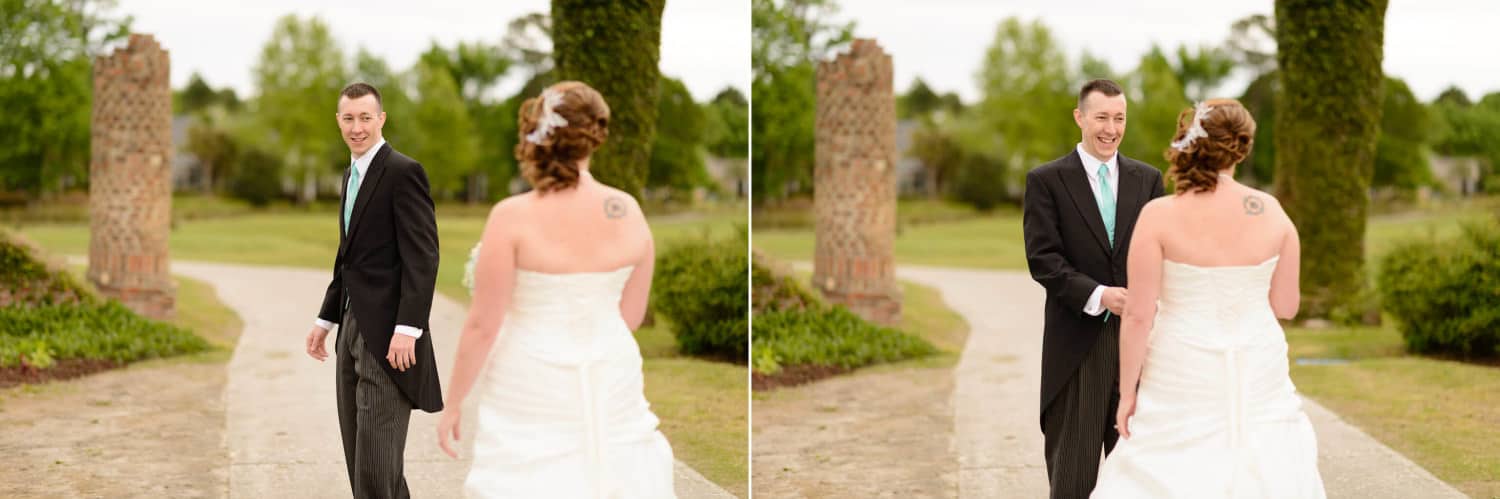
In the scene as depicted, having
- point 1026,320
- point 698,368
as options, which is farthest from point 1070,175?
point 1026,320

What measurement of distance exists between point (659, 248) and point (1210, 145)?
867 centimetres

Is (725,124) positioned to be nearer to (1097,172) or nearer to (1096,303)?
(1097,172)

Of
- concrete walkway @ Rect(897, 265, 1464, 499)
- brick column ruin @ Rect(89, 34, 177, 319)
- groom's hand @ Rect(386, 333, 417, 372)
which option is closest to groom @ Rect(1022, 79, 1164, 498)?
concrete walkway @ Rect(897, 265, 1464, 499)

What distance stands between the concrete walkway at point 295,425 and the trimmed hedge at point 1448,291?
7.51 meters

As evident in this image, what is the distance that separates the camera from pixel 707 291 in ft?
39.9

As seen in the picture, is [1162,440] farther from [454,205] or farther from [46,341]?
[454,205]

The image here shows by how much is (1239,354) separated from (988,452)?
4169 millimetres

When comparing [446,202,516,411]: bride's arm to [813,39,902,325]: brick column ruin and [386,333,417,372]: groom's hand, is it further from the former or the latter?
[813,39,902,325]: brick column ruin

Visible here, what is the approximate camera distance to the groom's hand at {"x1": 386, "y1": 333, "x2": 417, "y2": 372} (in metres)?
4.63

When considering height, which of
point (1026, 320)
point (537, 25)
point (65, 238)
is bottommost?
point (1026, 320)

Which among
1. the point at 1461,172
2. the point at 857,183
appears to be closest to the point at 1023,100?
the point at 1461,172

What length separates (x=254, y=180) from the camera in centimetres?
2809

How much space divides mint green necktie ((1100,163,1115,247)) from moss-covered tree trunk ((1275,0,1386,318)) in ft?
32.7

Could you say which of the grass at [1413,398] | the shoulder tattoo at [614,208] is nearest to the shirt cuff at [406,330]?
the shoulder tattoo at [614,208]
